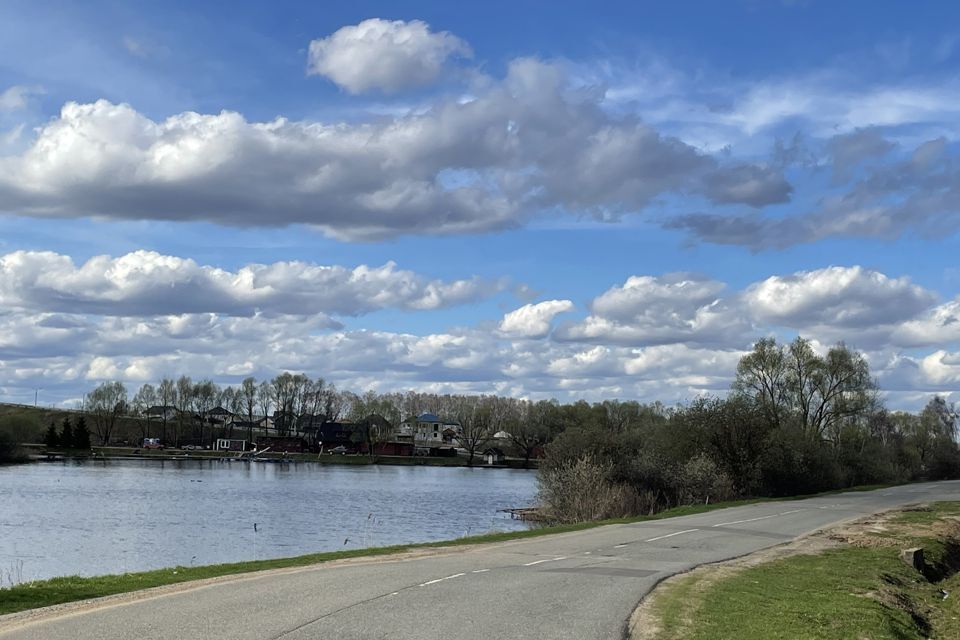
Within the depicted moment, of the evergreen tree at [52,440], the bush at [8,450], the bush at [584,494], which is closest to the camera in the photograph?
the bush at [584,494]

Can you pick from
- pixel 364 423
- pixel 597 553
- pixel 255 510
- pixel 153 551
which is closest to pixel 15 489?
pixel 255 510

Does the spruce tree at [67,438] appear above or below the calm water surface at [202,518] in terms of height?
above

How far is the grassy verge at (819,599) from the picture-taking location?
14.6m

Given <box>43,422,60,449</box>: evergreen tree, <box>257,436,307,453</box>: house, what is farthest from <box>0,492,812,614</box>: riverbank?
<box>257,436,307,453</box>: house

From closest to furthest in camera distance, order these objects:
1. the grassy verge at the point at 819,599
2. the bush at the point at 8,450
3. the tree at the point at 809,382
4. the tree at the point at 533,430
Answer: the grassy verge at the point at 819,599 < the tree at the point at 809,382 < the bush at the point at 8,450 < the tree at the point at 533,430

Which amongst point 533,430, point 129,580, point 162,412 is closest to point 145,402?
point 162,412

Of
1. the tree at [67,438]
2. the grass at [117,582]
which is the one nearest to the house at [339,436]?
the tree at [67,438]

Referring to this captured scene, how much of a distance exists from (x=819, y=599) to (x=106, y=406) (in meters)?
177

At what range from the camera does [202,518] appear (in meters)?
49.7

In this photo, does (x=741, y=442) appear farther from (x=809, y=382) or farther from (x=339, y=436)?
(x=339, y=436)

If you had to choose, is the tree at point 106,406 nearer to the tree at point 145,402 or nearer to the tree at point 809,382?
the tree at point 145,402

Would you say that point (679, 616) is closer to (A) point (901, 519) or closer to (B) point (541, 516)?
(A) point (901, 519)

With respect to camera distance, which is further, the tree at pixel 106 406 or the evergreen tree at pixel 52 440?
the tree at pixel 106 406

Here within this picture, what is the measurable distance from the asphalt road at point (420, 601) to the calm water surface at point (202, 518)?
558 inches
